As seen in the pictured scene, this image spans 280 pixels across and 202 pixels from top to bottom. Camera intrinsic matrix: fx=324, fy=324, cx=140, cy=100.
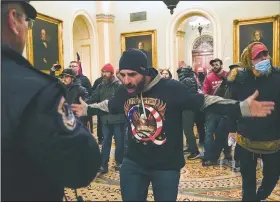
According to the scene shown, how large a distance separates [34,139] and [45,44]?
31.6 feet

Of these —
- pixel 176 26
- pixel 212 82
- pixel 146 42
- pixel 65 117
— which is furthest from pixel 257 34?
pixel 65 117

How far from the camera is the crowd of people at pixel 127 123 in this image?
116 centimetres

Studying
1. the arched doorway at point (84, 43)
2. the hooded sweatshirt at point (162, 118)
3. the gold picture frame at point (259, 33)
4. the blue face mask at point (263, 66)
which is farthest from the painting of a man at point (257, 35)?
the hooded sweatshirt at point (162, 118)

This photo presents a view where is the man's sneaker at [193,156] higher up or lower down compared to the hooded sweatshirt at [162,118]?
lower down

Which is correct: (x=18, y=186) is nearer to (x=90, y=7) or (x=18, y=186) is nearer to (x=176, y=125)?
(x=176, y=125)

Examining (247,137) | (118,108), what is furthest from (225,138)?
(118,108)

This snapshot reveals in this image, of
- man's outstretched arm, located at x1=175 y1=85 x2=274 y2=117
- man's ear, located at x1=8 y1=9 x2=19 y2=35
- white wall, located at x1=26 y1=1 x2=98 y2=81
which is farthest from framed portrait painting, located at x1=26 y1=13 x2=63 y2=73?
man's ear, located at x1=8 y1=9 x2=19 y2=35

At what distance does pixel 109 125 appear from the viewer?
549 centimetres

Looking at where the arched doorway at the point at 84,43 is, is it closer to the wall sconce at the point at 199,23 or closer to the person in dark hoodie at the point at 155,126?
the wall sconce at the point at 199,23

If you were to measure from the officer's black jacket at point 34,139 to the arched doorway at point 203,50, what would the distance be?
64.7ft

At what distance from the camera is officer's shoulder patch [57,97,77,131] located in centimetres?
121

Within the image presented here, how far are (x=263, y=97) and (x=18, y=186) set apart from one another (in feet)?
8.25

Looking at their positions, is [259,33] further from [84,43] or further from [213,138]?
[213,138]

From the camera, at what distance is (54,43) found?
35.2 ft
